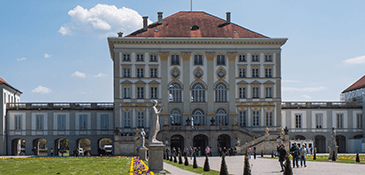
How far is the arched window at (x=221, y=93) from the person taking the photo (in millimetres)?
73938

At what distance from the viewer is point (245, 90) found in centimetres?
7419

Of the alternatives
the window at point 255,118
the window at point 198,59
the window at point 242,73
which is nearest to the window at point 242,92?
the window at point 242,73

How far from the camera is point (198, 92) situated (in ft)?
242

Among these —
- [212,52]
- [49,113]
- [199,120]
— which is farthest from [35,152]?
[212,52]

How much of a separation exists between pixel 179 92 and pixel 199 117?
4.61m

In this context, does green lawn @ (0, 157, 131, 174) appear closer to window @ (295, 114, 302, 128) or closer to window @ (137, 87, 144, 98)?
window @ (137, 87, 144, 98)

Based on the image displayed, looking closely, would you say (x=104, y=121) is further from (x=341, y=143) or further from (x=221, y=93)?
(x=341, y=143)

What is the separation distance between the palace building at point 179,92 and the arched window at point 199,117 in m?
0.14

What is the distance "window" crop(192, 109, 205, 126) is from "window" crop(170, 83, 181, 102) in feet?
10.2

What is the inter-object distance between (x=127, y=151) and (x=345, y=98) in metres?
43.2

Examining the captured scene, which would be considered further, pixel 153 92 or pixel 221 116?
pixel 221 116

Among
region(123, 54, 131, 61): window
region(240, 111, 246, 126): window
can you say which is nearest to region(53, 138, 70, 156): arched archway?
region(123, 54, 131, 61): window

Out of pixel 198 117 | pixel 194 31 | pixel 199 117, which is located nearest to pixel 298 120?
pixel 199 117

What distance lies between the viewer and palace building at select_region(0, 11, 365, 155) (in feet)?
238
